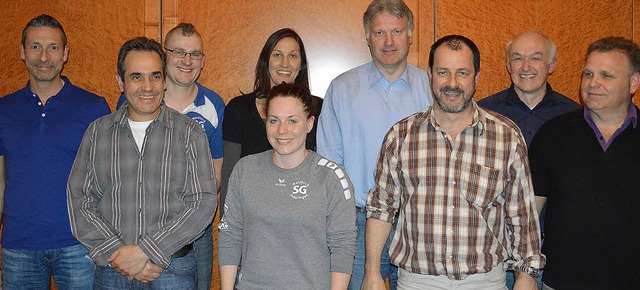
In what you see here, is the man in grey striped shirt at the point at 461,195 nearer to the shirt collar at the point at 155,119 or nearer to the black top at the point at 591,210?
the black top at the point at 591,210

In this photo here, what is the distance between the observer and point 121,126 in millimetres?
2539

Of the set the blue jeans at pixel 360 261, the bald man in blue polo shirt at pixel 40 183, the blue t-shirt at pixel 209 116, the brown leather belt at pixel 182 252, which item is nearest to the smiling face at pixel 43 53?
the bald man in blue polo shirt at pixel 40 183

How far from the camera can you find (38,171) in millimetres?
2855

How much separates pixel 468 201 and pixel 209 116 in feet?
5.29

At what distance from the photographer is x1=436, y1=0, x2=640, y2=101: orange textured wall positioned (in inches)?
156

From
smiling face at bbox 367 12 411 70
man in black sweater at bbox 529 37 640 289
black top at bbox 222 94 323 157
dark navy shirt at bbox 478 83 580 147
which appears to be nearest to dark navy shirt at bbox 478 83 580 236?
dark navy shirt at bbox 478 83 580 147

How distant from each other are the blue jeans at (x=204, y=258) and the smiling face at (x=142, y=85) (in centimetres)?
90

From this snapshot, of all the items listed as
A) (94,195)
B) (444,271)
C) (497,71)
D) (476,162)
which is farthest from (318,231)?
(497,71)

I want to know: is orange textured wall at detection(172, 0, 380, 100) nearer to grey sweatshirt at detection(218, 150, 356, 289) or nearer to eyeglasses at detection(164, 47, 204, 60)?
A: eyeglasses at detection(164, 47, 204, 60)

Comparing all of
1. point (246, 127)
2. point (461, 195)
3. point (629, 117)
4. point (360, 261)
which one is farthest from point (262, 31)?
point (629, 117)

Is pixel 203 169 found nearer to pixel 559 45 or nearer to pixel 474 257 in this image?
pixel 474 257

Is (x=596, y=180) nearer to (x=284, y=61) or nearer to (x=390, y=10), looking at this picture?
(x=390, y=10)

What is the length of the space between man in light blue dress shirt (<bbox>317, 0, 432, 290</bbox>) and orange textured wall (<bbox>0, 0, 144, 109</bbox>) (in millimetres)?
1782

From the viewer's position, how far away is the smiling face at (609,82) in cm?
245
